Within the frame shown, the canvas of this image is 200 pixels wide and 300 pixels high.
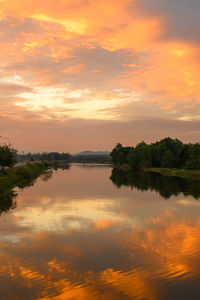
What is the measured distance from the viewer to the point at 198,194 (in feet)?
165

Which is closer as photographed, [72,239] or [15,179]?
[72,239]

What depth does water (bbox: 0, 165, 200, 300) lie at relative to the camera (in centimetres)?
1406

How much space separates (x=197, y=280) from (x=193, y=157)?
94.4m

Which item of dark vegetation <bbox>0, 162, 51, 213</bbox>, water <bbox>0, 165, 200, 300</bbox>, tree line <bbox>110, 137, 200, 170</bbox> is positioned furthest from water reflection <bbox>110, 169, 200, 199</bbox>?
tree line <bbox>110, 137, 200, 170</bbox>

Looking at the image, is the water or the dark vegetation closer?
the water

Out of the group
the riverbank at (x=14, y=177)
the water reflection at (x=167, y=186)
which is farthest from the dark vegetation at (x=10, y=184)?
the water reflection at (x=167, y=186)

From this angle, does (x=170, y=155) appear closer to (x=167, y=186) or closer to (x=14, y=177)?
(x=167, y=186)

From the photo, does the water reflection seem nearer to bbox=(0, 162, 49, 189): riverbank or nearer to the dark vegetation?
bbox=(0, 162, 49, 189): riverbank

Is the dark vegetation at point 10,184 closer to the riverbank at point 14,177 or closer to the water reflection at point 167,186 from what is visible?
the riverbank at point 14,177

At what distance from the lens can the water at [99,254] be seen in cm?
1406

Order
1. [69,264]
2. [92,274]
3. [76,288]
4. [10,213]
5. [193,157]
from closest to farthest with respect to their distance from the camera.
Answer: [76,288] < [92,274] < [69,264] < [10,213] < [193,157]

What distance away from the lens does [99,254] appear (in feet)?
62.9

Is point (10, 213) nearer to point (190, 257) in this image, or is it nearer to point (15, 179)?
point (190, 257)

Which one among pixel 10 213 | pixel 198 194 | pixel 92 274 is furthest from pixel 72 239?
pixel 198 194
